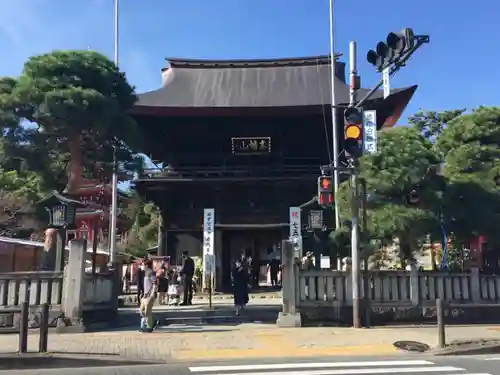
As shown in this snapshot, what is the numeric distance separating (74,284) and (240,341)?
480cm

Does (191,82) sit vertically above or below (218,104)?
above

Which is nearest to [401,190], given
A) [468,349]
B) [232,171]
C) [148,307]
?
[468,349]

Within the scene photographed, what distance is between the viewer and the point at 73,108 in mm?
15312

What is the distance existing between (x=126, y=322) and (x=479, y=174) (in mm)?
11586

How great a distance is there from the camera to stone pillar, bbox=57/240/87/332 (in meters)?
14.1

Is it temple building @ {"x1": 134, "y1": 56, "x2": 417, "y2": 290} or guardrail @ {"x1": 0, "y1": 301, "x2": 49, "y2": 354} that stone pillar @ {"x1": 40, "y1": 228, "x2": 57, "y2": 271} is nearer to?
guardrail @ {"x1": 0, "y1": 301, "x2": 49, "y2": 354}

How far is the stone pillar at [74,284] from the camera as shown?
46.2 feet

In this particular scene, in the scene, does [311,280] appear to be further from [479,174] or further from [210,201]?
[210,201]

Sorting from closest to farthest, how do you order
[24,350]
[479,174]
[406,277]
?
[24,350] < [406,277] < [479,174]

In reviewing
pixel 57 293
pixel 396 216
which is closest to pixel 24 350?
pixel 57 293

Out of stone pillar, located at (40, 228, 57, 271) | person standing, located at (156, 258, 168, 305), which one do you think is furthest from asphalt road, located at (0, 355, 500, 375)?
person standing, located at (156, 258, 168, 305)

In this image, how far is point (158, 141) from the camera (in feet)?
95.0

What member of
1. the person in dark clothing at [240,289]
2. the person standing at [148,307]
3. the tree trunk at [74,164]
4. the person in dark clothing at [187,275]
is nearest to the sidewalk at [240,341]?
the person standing at [148,307]

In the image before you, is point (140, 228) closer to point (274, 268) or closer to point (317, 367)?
point (274, 268)
